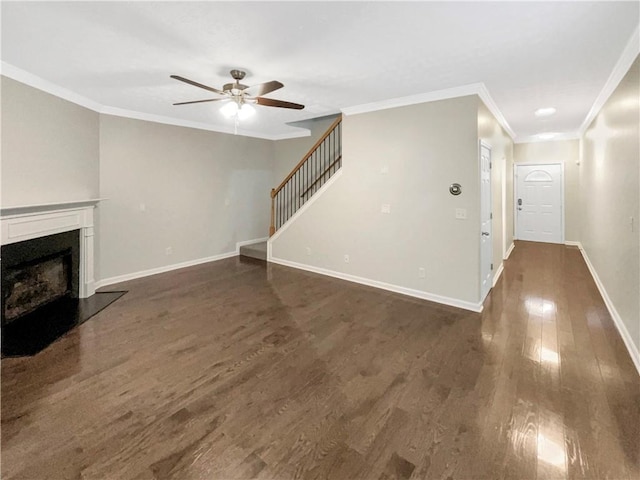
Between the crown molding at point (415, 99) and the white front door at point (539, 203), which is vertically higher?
the crown molding at point (415, 99)

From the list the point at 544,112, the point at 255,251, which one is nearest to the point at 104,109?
the point at 255,251

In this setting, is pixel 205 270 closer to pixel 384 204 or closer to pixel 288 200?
pixel 288 200

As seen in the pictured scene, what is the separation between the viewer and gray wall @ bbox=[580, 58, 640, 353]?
2.71 meters

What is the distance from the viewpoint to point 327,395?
86.7 inches

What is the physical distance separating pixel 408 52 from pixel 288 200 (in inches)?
187

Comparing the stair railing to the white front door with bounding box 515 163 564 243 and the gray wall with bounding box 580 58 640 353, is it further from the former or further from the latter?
the white front door with bounding box 515 163 564 243

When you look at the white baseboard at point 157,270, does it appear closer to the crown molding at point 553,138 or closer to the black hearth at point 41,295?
the black hearth at point 41,295

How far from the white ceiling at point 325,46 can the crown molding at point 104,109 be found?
0.07 metres

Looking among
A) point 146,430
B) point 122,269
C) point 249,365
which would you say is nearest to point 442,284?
point 249,365

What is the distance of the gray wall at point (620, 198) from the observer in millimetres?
2713

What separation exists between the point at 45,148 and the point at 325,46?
3.39 m

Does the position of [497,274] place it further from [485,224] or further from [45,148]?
[45,148]

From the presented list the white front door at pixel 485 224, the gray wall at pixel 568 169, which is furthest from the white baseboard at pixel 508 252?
the white front door at pixel 485 224

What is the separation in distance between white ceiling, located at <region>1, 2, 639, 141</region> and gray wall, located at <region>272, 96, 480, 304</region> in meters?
0.44
